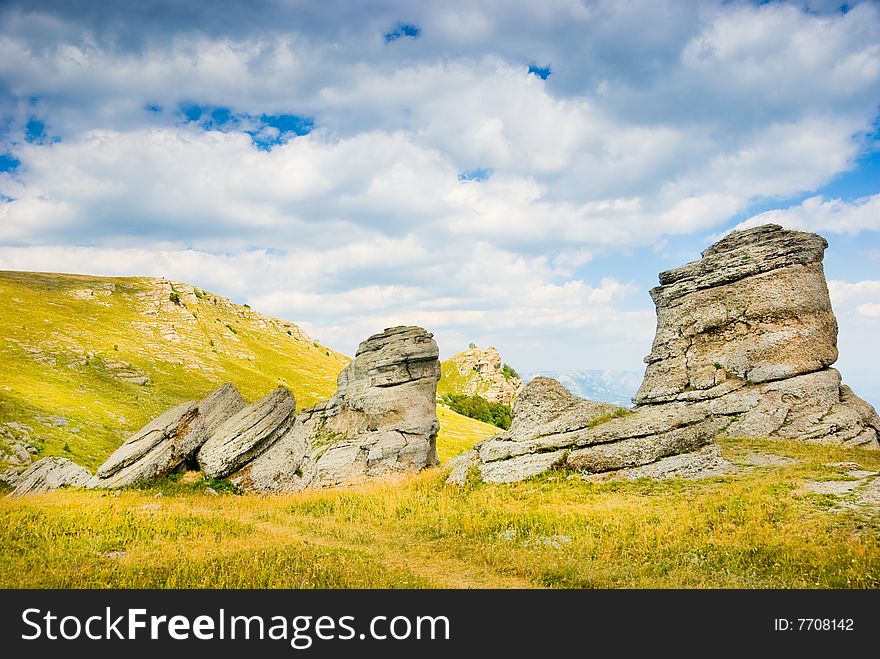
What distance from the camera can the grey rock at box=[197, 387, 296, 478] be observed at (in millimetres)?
37469

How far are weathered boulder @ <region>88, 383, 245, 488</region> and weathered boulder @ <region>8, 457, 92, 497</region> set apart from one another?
165cm

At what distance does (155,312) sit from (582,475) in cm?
12877

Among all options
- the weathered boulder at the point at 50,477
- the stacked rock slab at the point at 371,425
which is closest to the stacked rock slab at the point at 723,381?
the stacked rock slab at the point at 371,425

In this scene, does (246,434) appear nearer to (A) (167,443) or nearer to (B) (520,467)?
(A) (167,443)

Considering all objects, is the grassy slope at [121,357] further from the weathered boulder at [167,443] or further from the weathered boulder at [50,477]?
the weathered boulder at [167,443]

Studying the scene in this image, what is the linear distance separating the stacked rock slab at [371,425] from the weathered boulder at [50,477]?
11.6m

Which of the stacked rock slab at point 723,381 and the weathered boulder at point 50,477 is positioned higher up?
the stacked rock slab at point 723,381

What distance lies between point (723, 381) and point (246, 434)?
118ft

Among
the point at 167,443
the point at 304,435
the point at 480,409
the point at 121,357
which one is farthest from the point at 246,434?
the point at 480,409

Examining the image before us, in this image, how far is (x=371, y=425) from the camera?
4678 cm

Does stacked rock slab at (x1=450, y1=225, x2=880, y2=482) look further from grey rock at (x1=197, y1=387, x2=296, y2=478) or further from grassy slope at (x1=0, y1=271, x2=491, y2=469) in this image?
grassy slope at (x1=0, y1=271, x2=491, y2=469)

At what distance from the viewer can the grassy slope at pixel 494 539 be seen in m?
15.1

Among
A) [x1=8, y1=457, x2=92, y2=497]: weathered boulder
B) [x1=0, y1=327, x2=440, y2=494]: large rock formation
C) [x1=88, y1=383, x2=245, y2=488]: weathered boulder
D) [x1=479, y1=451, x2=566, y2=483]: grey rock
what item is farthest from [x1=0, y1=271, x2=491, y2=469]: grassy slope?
[x1=479, y1=451, x2=566, y2=483]: grey rock
